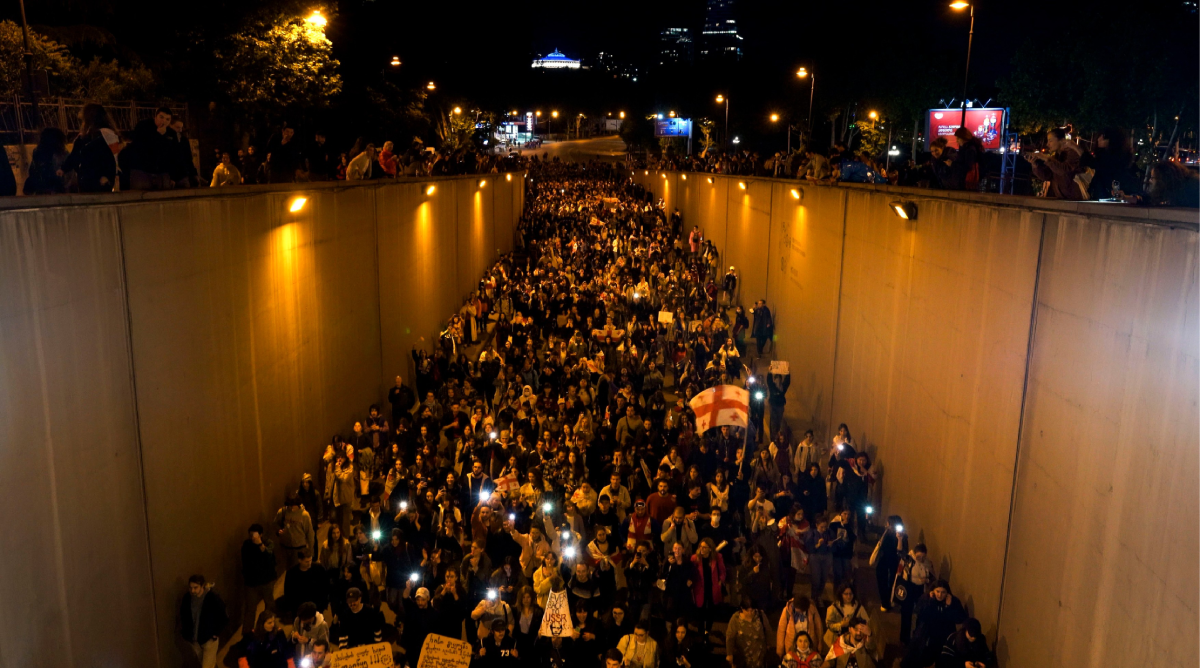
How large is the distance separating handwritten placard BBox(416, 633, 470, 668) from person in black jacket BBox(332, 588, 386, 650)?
630mm

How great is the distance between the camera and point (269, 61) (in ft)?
76.5

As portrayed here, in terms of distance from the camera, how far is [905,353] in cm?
1289

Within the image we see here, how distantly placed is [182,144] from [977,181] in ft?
31.8

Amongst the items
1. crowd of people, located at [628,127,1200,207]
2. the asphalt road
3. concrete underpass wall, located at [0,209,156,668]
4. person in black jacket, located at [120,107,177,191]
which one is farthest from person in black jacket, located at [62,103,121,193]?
the asphalt road

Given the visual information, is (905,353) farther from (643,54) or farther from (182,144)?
(643,54)

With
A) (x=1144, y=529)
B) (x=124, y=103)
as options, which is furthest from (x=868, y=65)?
(x=1144, y=529)

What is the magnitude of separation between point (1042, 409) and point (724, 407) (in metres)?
4.83

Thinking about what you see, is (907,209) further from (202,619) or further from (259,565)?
(202,619)

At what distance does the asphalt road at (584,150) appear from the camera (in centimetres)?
12362

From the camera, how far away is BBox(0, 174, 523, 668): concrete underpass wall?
6.92m

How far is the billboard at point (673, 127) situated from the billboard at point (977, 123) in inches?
1780

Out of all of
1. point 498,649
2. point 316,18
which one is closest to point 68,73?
point 316,18

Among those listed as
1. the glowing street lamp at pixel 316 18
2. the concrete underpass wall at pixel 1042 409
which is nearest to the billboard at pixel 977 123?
the glowing street lamp at pixel 316 18

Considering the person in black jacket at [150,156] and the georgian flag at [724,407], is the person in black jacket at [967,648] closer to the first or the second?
the georgian flag at [724,407]
